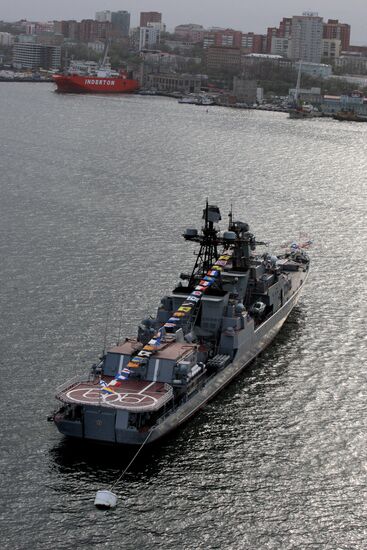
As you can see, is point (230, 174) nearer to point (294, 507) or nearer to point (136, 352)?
point (136, 352)

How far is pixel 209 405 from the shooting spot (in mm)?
32719

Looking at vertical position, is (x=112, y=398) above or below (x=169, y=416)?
above

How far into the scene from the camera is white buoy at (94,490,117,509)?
→ 84.0 feet

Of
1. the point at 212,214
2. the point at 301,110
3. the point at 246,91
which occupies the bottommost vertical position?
the point at 212,214

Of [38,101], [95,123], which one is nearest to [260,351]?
[95,123]

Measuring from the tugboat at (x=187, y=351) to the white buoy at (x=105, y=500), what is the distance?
2585 mm

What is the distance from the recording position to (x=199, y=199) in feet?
226

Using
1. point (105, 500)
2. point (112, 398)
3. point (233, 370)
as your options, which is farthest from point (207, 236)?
point (105, 500)

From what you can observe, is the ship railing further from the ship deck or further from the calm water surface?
the calm water surface

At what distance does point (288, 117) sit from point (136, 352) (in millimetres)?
129581

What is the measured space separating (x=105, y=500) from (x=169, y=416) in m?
4.34

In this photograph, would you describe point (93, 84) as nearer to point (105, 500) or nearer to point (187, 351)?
point (187, 351)

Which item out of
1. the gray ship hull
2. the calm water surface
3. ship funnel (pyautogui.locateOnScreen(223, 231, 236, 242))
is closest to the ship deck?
the gray ship hull

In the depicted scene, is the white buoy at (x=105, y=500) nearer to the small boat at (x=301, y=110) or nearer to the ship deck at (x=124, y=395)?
the ship deck at (x=124, y=395)
